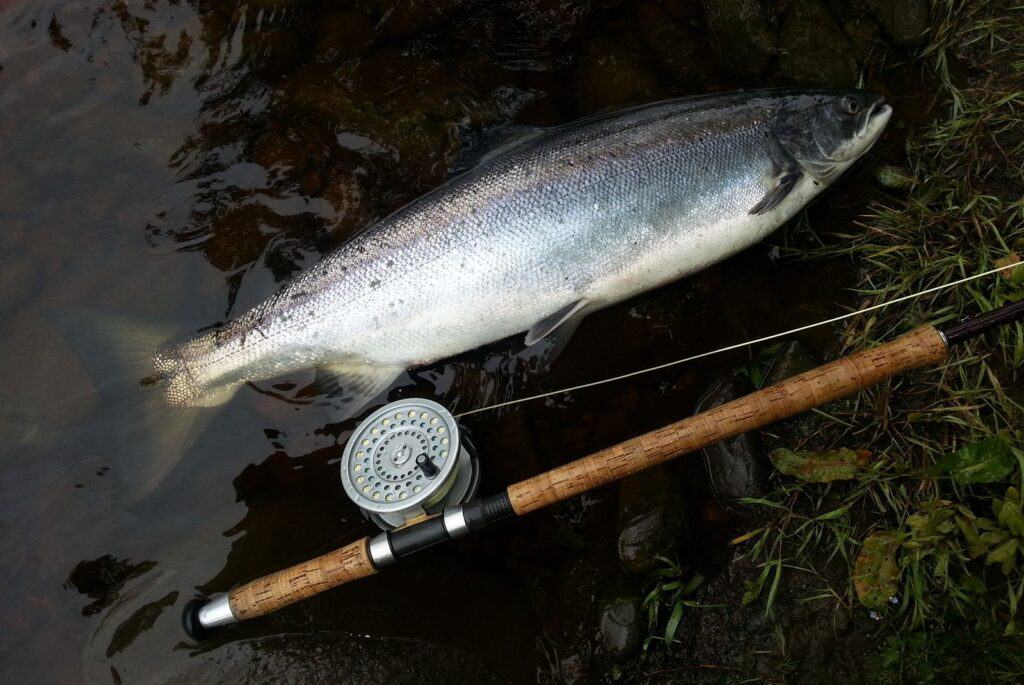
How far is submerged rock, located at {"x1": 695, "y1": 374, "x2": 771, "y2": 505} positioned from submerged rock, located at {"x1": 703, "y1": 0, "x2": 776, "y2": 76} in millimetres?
1788

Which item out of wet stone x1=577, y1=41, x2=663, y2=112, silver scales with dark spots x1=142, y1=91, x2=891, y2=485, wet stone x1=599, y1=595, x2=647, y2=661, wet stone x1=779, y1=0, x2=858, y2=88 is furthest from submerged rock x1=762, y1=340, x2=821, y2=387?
wet stone x1=577, y1=41, x2=663, y2=112

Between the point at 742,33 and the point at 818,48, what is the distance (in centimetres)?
41

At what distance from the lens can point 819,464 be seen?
285 cm

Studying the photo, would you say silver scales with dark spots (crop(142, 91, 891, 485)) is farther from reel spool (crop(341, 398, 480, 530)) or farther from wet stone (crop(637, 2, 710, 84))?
wet stone (crop(637, 2, 710, 84))

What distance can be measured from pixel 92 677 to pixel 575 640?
2.10 m

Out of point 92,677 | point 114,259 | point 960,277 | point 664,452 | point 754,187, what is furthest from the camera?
point 114,259

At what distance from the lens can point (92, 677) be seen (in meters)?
2.71

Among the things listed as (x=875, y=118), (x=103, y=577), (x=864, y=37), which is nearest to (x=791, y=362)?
(x=875, y=118)

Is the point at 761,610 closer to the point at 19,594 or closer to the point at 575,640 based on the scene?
the point at 575,640

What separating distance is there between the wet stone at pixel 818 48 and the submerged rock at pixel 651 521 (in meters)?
2.28

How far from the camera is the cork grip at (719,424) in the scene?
236 cm

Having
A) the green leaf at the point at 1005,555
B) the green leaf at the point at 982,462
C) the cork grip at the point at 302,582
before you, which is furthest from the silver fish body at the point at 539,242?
the green leaf at the point at 1005,555

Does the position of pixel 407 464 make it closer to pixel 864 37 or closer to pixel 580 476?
pixel 580 476

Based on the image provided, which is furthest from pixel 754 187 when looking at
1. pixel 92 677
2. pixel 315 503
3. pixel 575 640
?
pixel 92 677
